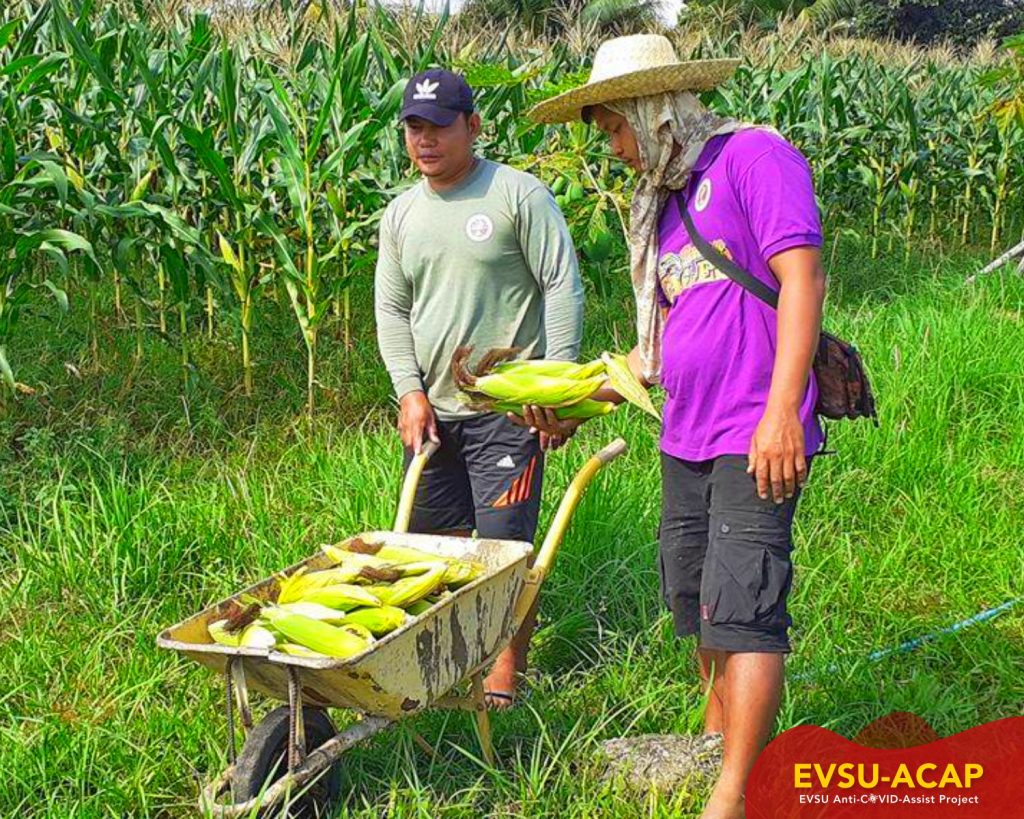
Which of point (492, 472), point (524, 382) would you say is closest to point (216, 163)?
point (492, 472)

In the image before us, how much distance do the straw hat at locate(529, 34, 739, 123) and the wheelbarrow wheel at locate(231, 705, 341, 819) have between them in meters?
1.76

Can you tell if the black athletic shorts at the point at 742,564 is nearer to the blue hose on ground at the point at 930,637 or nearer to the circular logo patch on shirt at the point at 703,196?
the circular logo patch on shirt at the point at 703,196

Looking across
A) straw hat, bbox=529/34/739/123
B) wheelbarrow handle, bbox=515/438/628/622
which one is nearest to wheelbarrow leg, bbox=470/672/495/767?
wheelbarrow handle, bbox=515/438/628/622

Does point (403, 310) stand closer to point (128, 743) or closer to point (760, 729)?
point (128, 743)

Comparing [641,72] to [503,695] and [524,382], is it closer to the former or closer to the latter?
[524,382]

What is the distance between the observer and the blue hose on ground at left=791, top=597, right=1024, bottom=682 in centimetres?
369

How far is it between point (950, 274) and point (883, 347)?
3.62 metres

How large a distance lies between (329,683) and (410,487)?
Answer: 95 centimetres

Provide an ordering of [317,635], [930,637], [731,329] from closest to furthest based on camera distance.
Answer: [317,635] → [731,329] → [930,637]

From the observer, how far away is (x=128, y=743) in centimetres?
307

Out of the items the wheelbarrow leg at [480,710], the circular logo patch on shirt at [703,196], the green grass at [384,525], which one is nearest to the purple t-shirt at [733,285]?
the circular logo patch on shirt at [703,196]

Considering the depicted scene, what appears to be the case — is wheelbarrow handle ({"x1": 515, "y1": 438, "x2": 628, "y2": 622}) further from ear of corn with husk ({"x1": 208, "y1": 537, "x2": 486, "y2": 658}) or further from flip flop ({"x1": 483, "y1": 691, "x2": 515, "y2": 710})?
flip flop ({"x1": 483, "y1": 691, "x2": 515, "y2": 710})

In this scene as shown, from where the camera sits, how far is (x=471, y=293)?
12.3ft

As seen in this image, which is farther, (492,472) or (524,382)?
(492,472)
